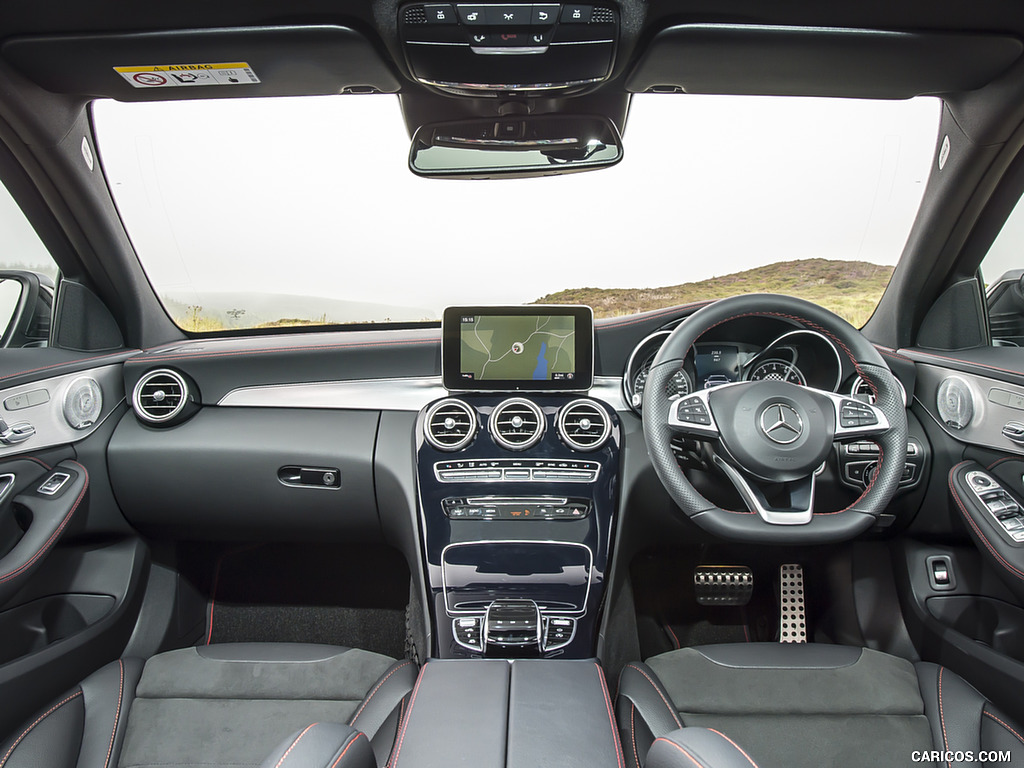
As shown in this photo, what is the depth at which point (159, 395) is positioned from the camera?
7.75ft

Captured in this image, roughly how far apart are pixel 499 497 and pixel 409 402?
51 centimetres

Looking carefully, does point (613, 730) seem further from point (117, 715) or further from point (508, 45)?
point (508, 45)

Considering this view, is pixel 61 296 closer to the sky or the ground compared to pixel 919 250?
closer to the ground

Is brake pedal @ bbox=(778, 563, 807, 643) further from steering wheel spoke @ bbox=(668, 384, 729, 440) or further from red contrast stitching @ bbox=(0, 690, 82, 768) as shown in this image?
red contrast stitching @ bbox=(0, 690, 82, 768)

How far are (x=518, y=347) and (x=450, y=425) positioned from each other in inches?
14.0

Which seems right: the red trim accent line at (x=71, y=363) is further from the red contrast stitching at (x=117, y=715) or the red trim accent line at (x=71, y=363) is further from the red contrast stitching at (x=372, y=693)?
the red contrast stitching at (x=372, y=693)

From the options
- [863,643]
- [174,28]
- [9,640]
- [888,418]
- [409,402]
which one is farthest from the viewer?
[863,643]

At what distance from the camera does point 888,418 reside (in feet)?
5.76

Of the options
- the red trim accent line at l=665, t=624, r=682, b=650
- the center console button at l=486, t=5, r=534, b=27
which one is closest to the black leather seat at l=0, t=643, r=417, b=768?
the red trim accent line at l=665, t=624, r=682, b=650

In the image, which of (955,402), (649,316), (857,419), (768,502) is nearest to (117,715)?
(768,502)

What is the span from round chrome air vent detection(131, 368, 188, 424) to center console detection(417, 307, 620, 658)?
94 cm

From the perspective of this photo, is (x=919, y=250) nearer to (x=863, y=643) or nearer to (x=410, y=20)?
(x=863, y=643)

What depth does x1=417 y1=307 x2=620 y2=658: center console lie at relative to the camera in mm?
2113

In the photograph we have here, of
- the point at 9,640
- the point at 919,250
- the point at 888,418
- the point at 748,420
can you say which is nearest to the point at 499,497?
the point at 748,420
